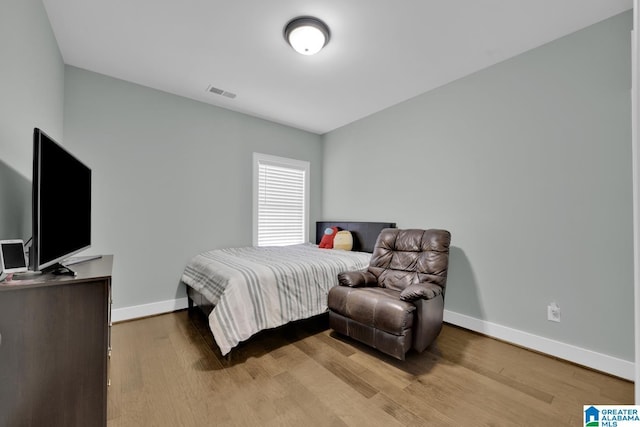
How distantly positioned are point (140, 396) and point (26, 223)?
131 cm

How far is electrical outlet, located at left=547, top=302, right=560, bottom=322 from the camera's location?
2.28m

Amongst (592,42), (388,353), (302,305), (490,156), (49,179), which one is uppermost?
(592,42)

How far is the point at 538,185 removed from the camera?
240cm

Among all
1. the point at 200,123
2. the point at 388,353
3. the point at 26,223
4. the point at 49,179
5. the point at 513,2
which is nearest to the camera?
the point at 49,179

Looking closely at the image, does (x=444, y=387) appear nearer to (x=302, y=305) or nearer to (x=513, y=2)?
(x=302, y=305)

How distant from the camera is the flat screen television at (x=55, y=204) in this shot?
3.81 feet

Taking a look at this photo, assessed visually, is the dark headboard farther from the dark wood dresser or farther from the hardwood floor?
the dark wood dresser

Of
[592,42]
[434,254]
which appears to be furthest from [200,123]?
[592,42]

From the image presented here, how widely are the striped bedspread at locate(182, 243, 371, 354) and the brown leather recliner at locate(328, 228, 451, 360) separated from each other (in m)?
0.20

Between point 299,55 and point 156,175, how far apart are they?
83.5 inches

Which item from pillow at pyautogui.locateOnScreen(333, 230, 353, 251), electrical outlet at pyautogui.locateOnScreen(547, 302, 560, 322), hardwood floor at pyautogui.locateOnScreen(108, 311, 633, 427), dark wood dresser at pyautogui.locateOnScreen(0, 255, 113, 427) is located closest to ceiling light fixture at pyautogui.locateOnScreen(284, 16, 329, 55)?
dark wood dresser at pyautogui.locateOnScreen(0, 255, 113, 427)

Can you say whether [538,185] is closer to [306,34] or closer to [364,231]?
[364,231]

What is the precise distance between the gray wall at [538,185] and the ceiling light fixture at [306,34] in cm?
162

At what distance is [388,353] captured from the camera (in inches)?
82.4
